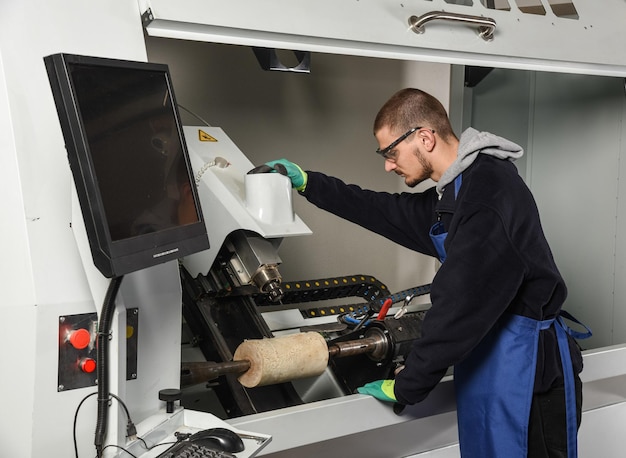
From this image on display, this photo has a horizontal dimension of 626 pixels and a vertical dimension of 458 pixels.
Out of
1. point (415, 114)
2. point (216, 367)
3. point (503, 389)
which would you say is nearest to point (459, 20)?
point (415, 114)

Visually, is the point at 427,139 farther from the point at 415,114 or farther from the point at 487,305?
the point at 487,305

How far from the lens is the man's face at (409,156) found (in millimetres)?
1823

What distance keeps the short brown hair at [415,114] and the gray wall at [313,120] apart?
803 mm

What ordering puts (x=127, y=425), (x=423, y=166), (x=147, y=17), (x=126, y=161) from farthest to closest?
(x=423, y=166) → (x=147, y=17) → (x=127, y=425) → (x=126, y=161)

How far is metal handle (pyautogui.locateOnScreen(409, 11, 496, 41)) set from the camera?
5.35ft

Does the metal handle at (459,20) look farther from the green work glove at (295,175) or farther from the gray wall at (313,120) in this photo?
the gray wall at (313,120)

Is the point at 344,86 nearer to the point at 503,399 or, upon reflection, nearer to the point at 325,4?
the point at 325,4

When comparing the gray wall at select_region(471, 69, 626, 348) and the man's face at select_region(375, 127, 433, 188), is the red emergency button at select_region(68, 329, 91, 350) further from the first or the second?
the gray wall at select_region(471, 69, 626, 348)

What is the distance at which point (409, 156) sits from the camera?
184 centimetres

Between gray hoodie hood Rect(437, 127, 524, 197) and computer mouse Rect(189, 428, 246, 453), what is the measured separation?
2.81 feet

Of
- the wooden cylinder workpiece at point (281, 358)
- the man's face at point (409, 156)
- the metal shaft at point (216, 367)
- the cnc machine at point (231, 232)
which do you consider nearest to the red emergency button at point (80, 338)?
the cnc machine at point (231, 232)

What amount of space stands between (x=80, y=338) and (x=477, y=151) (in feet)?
3.30

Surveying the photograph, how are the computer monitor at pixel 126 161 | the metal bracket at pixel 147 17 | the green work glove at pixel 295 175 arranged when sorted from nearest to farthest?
the computer monitor at pixel 126 161 < the metal bracket at pixel 147 17 < the green work glove at pixel 295 175

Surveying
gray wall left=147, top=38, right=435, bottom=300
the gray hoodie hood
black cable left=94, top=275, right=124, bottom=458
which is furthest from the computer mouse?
gray wall left=147, top=38, right=435, bottom=300
